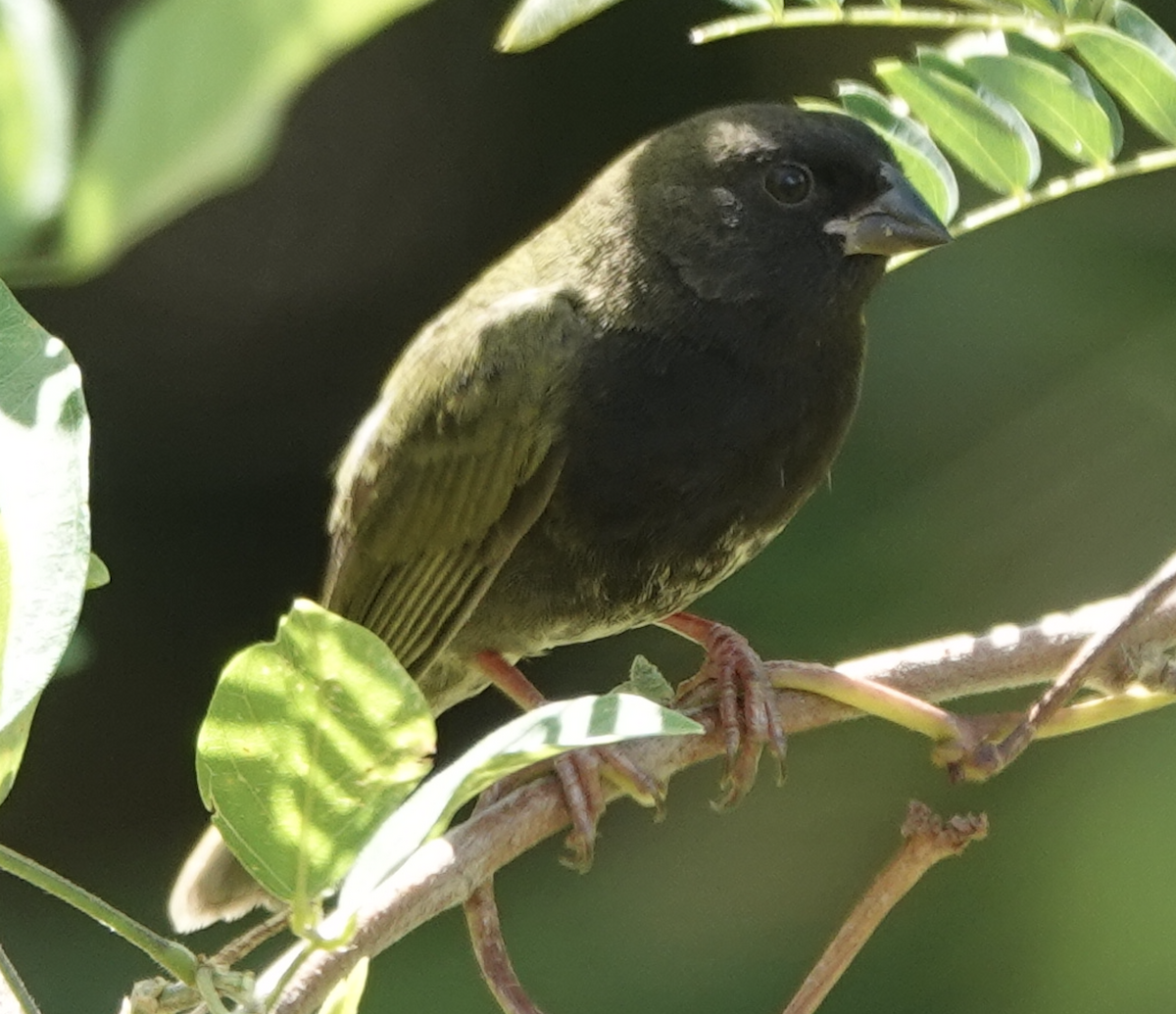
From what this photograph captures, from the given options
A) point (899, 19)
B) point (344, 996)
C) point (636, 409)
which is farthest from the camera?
point (636, 409)

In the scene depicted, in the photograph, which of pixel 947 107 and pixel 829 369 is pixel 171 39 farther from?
pixel 829 369

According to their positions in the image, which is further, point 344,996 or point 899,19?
point 899,19

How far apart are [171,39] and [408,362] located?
5.81ft

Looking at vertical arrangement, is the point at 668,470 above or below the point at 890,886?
below

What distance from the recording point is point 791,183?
114 inches

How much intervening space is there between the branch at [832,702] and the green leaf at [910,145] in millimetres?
706

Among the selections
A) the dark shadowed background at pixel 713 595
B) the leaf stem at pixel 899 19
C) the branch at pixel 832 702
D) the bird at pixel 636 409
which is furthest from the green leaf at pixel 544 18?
the dark shadowed background at pixel 713 595

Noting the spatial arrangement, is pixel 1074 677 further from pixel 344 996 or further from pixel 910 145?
pixel 910 145

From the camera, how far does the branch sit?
5.00 ft

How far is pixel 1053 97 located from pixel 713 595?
2372 mm

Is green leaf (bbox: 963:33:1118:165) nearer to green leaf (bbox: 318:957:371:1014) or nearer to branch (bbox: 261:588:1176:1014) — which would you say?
branch (bbox: 261:588:1176:1014)

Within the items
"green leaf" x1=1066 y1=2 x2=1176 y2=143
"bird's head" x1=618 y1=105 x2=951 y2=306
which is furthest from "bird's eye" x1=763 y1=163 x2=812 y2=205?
"green leaf" x1=1066 y1=2 x2=1176 y2=143

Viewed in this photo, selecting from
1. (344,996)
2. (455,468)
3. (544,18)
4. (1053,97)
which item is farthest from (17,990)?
(455,468)

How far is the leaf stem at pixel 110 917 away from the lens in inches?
44.2
